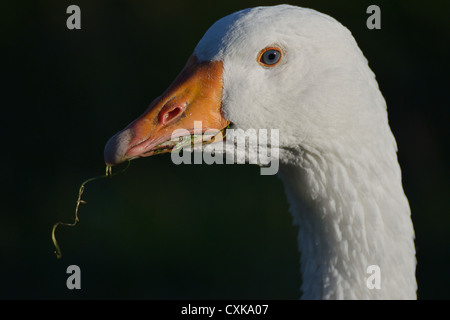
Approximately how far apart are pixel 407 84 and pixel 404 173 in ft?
4.06

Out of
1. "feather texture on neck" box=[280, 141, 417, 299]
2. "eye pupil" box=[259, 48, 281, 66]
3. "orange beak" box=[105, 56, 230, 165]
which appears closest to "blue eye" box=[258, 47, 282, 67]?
"eye pupil" box=[259, 48, 281, 66]

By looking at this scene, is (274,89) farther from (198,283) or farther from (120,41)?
(120,41)

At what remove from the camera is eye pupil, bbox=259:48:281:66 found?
11.2 feet

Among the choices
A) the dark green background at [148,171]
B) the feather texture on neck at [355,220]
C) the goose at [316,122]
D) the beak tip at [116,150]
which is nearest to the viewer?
the beak tip at [116,150]

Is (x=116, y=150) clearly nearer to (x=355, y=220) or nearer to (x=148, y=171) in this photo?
(x=355, y=220)

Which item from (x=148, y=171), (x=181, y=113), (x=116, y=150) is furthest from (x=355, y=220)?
(x=148, y=171)

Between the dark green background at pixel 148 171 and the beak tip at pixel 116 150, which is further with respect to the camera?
the dark green background at pixel 148 171

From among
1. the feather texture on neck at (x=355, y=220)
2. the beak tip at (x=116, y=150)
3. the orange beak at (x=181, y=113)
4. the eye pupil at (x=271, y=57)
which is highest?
the eye pupil at (x=271, y=57)

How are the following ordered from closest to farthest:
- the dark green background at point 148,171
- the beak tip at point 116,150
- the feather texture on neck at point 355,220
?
the beak tip at point 116,150, the feather texture on neck at point 355,220, the dark green background at point 148,171

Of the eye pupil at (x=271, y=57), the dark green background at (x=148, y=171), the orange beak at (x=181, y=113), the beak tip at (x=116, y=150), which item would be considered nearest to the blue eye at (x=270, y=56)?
the eye pupil at (x=271, y=57)

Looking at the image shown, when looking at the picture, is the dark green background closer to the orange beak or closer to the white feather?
the white feather

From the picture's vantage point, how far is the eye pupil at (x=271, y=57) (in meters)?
3.40

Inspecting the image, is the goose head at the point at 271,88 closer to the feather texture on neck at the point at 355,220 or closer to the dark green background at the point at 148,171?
the feather texture on neck at the point at 355,220

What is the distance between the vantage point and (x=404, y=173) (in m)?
8.70
